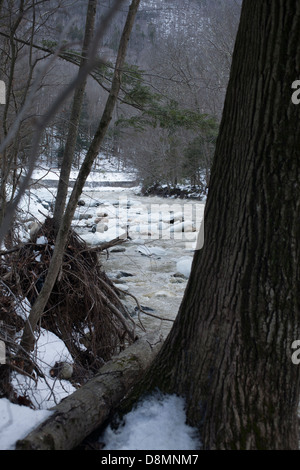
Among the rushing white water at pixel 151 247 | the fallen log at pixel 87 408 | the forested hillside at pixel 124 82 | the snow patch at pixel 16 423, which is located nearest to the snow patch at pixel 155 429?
the fallen log at pixel 87 408

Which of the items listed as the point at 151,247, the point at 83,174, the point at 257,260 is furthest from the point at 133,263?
the point at 257,260

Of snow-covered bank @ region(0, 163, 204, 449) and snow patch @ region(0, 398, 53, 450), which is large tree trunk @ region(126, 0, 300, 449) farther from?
snow patch @ region(0, 398, 53, 450)

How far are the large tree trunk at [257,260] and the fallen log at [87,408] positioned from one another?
1.97 feet

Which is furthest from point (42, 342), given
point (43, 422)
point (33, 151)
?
point (33, 151)

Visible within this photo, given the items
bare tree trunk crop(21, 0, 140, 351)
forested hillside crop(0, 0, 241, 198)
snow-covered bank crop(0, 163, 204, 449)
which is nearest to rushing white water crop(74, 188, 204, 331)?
snow-covered bank crop(0, 163, 204, 449)

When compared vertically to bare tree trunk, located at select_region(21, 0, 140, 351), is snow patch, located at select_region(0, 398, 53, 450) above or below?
below

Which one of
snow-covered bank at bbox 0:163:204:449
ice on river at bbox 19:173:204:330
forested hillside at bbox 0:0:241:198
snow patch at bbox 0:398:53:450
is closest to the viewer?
snow patch at bbox 0:398:53:450

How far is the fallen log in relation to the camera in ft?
6.87

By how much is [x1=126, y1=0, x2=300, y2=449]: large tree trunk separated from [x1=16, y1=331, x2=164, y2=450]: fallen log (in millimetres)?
601

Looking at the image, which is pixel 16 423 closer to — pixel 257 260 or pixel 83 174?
pixel 257 260

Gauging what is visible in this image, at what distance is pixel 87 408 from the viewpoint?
2432 millimetres

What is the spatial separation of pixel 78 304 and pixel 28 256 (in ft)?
2.77

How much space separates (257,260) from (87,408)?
4.34 feet
